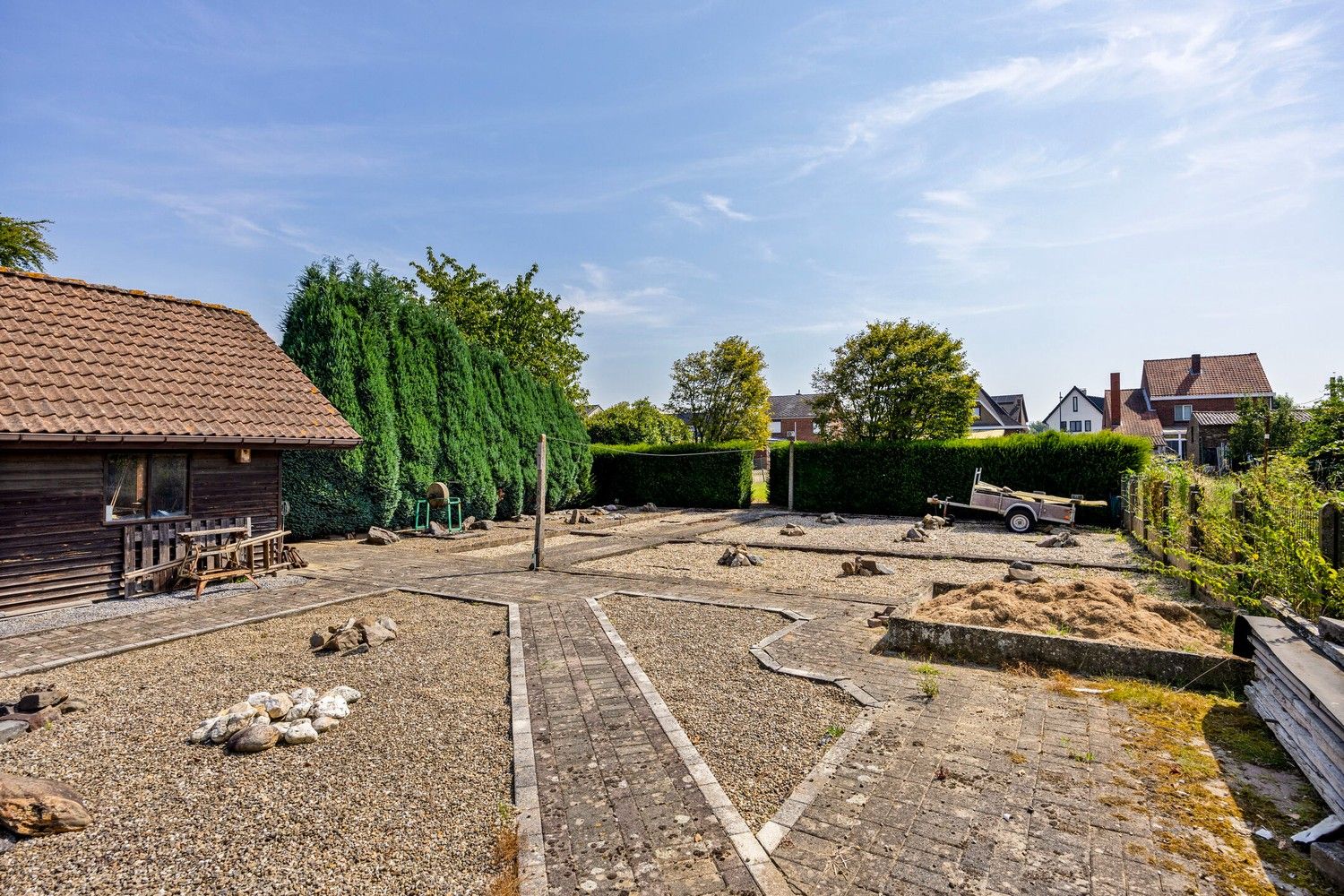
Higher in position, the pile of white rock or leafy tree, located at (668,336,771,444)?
leafy tree, located at (668,336,771,444)

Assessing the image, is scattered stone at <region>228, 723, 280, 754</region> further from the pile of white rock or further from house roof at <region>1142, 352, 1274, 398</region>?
house roof at <region>1142, 352, 1274, 398</region>

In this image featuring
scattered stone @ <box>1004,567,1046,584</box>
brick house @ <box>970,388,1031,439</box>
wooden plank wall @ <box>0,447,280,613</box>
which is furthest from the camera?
brick house @ <box>970,388,1031,439</box>

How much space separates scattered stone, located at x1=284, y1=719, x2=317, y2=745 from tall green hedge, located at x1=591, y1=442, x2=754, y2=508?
2053 centimetres

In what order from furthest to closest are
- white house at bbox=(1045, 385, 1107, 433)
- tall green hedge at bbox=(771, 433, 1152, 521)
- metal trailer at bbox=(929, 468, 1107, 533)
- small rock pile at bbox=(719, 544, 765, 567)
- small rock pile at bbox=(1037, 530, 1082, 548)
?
white house at bbox=(1045, 385, 1107, 433) < tall green hedge at bbox=(771, 433, 1152, 521) < metal trailer at bbox=(929, 468, 1107, 533) < small rock pile at bbox=(1037, 530, 1082, 548) < small rock pile at bbox=(719, 544, 765, 567)

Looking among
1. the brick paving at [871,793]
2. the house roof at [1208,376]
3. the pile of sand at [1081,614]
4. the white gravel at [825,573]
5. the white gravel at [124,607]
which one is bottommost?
the white gravel at [124,607]

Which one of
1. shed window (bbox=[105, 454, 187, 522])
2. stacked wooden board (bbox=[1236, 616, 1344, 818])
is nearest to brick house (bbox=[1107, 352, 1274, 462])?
stacked wooden board (bbox=[1236, 616, 1344, 818])

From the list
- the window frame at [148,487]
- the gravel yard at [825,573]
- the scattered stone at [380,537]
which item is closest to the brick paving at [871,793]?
the window frame at [148,487]

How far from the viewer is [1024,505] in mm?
18188

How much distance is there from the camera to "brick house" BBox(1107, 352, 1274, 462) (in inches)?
1977

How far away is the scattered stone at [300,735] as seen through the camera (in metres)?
4.72

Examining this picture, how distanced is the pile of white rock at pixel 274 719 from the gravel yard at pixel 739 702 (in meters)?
2.54

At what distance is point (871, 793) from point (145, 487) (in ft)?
34.0

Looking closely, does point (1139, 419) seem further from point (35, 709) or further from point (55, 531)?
point (35, 709)

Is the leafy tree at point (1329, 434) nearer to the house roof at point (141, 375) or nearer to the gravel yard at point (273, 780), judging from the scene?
the gravel yard at point (273, 780)
